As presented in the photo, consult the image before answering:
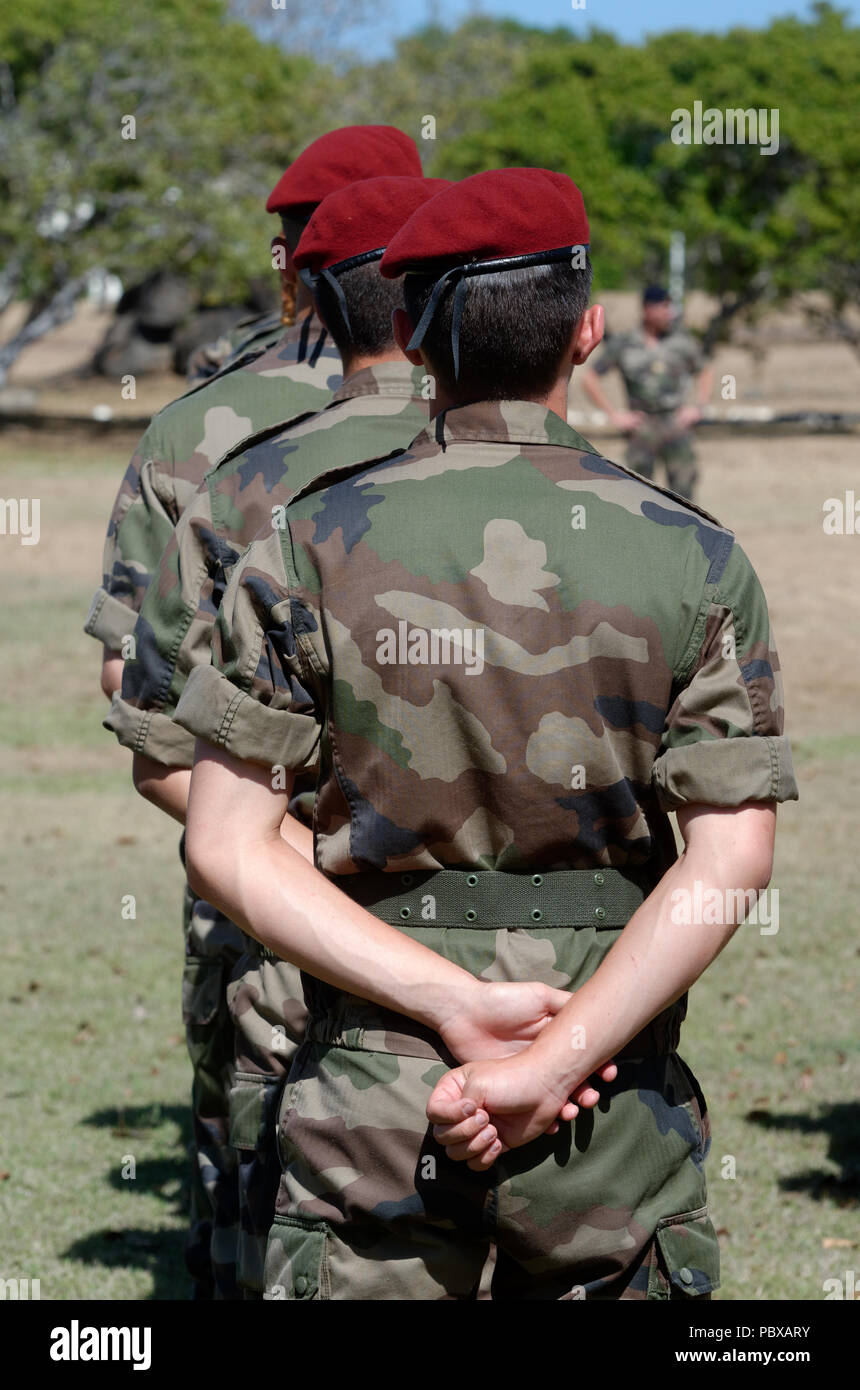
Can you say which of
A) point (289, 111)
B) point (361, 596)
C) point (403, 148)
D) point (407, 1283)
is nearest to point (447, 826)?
point (361, 596)

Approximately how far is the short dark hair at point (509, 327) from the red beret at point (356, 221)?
0.71 meters

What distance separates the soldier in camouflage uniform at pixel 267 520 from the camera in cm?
313

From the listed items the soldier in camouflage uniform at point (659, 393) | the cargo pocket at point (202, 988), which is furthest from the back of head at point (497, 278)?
the soldier in camouflage uniform at point (659, 393)

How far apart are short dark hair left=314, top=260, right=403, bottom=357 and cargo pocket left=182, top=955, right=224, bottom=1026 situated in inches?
54.8

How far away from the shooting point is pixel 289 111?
29359 mm

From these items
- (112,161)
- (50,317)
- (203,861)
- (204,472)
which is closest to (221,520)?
(204,472)

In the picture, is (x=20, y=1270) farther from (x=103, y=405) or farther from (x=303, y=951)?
(x=103, y=405)

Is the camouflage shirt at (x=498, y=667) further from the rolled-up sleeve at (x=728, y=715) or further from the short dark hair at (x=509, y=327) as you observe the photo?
the short dark hair at (x=509, y=327)

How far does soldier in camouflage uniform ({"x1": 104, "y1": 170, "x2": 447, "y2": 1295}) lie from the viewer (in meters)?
3.13

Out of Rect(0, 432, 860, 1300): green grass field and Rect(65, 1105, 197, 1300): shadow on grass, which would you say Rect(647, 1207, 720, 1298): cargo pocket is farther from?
Rect(65, 1105, 197, 1300): shadow on grass

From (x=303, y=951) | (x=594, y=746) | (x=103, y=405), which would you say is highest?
(x=594, y=746)

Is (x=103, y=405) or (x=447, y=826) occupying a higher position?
(x=447, y=826)

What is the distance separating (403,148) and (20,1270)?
2.99 m

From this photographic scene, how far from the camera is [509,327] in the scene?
7.70 feet
